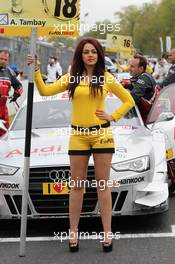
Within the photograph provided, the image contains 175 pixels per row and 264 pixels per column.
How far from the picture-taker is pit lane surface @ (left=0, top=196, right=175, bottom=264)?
15.9 feet

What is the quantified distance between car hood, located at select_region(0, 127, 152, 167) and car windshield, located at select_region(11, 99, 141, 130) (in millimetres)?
201

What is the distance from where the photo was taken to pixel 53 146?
6078 mm

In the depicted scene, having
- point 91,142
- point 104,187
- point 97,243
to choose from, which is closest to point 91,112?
point 91,142

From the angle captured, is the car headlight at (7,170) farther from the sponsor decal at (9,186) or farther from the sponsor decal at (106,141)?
the sponsor decal at (106,141)

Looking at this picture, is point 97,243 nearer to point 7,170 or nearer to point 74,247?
point 74,247

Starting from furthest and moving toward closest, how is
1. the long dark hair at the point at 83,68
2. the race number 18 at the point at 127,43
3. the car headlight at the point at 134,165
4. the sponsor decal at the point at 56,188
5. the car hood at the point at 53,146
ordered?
the race number 18 at the point at 127,43
the car hood at the point at 53,146
the car headlight at the point at 134,165
the sponsor decal at the point at 56,188
the long dark hair at the point at 83,68

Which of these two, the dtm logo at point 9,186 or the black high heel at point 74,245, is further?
the dtm logo at point 9,186

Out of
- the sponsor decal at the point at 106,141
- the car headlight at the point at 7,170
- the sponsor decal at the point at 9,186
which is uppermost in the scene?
the sponsor decal at the point at 106,141

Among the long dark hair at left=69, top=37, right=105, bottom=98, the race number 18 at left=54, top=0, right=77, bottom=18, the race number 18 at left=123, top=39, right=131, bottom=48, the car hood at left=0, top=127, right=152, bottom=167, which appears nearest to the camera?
the long dark hair at left=69, top=37, right=105, bottom=98

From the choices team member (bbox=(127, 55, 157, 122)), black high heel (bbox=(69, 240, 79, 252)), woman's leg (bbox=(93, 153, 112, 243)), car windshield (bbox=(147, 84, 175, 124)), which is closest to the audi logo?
woman's leg (bbox=(93, 153, 112, 243))

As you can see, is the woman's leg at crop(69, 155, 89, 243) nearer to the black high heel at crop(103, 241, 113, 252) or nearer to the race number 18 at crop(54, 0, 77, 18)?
the black high heel at crop(103, 241, 113, 252)

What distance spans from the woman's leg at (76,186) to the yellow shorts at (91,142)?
7 cm

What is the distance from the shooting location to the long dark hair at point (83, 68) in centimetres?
483

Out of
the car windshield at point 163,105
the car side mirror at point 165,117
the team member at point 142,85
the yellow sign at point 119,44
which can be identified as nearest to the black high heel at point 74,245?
the car side mirror at point 165,117
